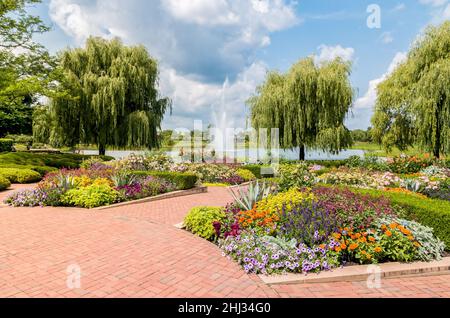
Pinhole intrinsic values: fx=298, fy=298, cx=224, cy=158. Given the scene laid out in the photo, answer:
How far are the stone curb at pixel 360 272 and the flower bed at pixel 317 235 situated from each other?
135 millimetres

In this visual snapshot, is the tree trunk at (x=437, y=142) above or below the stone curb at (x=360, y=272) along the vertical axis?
above

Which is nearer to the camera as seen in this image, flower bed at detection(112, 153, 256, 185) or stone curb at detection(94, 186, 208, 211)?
stone curb at detection(94, 186, 208, 211)

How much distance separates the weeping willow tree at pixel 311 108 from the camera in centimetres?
1905

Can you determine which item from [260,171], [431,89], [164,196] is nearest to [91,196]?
[164,196]

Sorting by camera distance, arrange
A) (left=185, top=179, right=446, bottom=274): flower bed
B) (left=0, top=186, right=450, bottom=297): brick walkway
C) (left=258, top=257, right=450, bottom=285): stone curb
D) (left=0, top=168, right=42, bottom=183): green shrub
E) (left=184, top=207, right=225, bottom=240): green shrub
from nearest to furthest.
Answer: (left=0, top=186, right=450, bottom=297): brick walkway
(left=258, top=257, right=450, bottom=285): stone curb
(left=185, top=179, right=446, bottom=274): flower bed
(left=184, top=207, right=225, bottom=240): green shrub
(left=0, top=168, right=42, bottom=183): green shrub

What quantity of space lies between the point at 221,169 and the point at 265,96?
6.83m

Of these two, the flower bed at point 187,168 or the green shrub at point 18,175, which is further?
the flower bed at point 187,168

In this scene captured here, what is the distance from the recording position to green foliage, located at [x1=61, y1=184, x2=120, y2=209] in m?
8.61

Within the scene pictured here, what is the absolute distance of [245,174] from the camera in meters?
16.2

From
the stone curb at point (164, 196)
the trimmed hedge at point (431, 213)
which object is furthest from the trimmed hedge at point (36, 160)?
the trimmed hedge at point (431, 213)

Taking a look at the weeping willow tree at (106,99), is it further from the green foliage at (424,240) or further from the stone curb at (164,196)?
the green foliage at (424,240)

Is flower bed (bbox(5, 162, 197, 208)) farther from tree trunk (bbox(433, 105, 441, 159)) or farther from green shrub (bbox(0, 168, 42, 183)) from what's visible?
tree trunk (bbox(433, 105, 441, 159))

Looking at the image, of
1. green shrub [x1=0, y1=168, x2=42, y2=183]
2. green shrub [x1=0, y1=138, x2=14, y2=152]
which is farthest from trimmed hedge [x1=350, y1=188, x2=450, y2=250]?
green shrub [x1=0, y1=138, x2=14, y2=152]

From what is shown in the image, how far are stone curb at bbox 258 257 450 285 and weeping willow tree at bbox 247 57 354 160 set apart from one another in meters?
15.2
